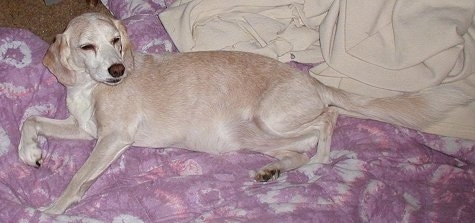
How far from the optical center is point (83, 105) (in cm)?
305

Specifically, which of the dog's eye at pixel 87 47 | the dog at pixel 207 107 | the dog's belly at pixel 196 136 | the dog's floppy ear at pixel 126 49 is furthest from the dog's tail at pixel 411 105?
the dog's eye at pixel 87 47

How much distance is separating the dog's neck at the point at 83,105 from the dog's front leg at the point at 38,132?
82 millimetres

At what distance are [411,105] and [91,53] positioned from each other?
182 centimetres

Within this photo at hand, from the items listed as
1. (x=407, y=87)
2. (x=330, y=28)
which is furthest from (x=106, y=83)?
(x=407, y=87)

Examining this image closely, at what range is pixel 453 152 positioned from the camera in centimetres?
329

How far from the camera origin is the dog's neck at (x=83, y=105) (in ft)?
9.88

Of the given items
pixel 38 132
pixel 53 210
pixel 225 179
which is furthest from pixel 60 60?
pixel 225 179

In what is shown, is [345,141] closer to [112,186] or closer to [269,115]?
[269,115]

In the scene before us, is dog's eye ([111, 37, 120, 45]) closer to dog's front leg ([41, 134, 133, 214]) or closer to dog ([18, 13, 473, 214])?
dog ([18, 13, 473, 214])

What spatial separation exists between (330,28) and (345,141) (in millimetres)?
715

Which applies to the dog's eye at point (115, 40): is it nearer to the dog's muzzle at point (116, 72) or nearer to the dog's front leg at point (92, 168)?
the dog's muzzle at point (116, 72)

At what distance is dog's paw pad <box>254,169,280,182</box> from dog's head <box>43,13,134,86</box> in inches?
37.2

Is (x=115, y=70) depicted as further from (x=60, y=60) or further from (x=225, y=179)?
(x=225, y=179)

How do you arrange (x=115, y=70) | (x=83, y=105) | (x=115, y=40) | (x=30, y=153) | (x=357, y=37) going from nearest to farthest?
(x=115, y=70) < (x=115, y=40) < (x=30, y=153) < (x=83, y=105) < (x=357, y=37)
